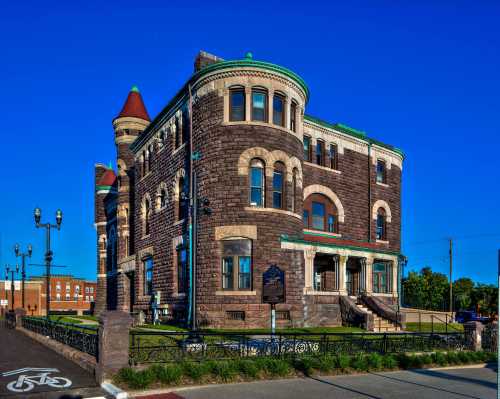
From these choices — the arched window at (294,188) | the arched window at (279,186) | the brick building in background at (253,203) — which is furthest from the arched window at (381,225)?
the arched window at (279,186)

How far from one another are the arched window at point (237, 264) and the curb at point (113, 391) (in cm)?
1287

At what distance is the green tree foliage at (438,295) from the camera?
81.2m

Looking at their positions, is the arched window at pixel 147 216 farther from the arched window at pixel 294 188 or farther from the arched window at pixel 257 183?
the arched window at pixel 294 188

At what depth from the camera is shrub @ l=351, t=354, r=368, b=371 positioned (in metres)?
14.7

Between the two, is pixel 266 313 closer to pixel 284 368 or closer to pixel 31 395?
pixel 284 368

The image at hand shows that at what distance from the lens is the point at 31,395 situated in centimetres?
1036

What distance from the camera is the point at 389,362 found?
51.1 ft

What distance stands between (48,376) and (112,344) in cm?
198

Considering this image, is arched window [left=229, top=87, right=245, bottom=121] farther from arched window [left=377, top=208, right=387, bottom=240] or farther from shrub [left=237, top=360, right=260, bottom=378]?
arched window [left=377, top=208, right=387, bottom=240]

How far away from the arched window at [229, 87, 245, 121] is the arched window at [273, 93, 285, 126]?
67.3 inches

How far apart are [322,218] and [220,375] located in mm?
20585

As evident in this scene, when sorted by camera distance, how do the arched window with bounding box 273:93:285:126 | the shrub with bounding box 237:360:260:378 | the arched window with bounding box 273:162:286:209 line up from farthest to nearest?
the arched window with bounding box 273:93:285:126 → the arched window with bounding box 273:162:286:209 → the shrub with bounding box 237:360:260:378

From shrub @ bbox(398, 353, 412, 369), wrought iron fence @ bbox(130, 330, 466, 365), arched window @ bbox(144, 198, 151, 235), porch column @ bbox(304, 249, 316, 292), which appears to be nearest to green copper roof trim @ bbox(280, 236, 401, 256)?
porch column @ bbox(304, 249, 316, 292)

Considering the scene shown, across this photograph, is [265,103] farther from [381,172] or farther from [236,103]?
[381,172]
